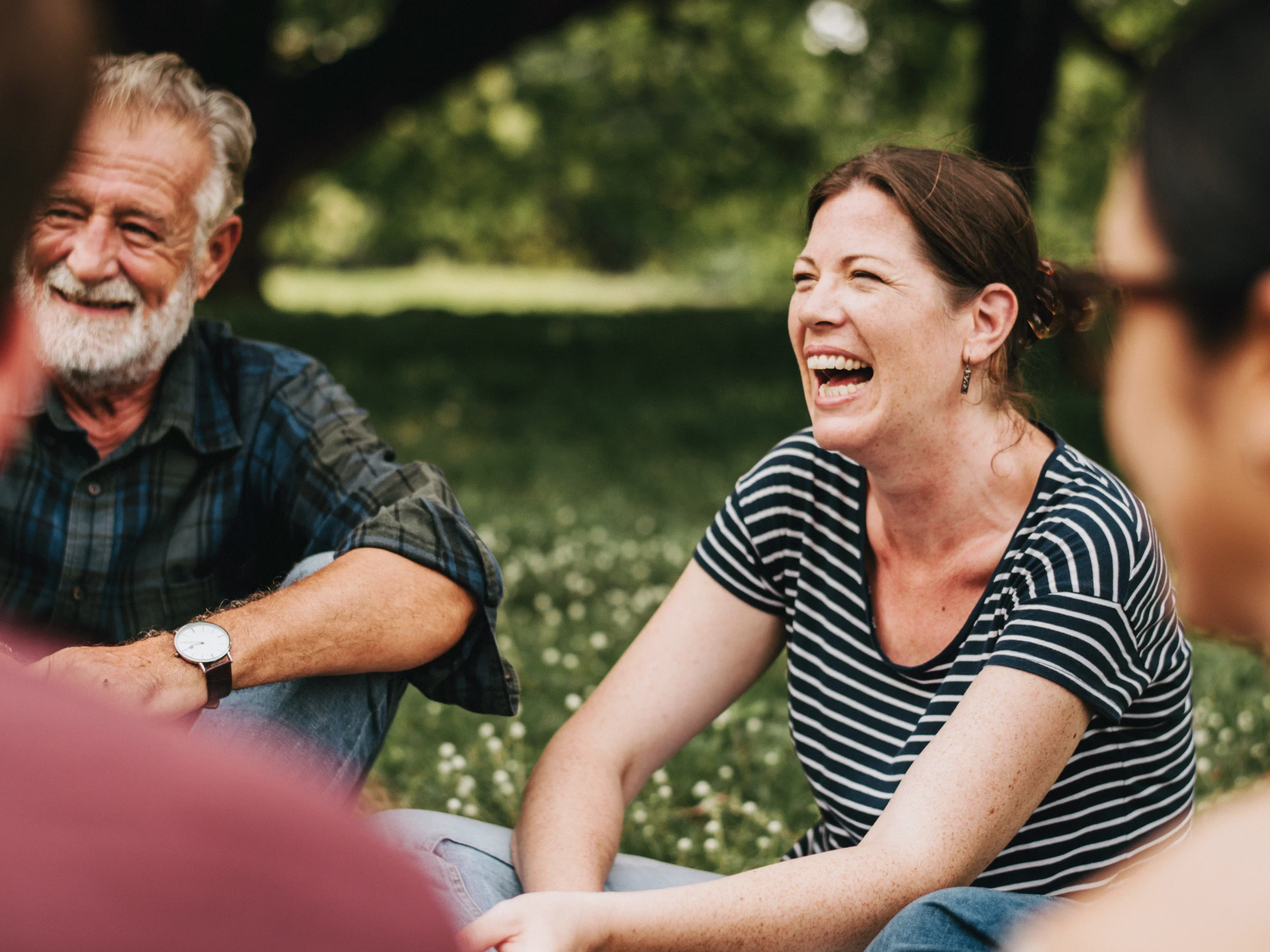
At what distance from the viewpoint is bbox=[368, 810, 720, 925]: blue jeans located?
235cm

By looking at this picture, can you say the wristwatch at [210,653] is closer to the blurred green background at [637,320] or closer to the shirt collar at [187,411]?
the shirt collar at [187,411]

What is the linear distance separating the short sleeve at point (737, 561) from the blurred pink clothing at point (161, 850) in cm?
182

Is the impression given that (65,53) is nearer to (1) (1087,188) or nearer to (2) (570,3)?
(2) (570,3)

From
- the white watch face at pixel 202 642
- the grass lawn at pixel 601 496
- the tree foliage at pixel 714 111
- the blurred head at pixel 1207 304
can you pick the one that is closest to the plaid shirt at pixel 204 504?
the white watch face at pixel 202 642

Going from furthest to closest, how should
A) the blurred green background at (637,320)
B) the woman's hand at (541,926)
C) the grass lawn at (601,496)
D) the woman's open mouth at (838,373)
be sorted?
the blurred green background at (637,320) → the grass lawn at (601,496) → the woman's open mouth at (838,373) → the woman's hand at (541,926)

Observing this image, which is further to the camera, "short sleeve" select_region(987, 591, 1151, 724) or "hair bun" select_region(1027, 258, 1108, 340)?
"hair bun" select_region(1027, 258, 1108, 340)

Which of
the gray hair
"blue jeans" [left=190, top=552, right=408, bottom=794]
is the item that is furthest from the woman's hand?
the gray hair

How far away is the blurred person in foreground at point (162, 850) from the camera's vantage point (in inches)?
28.5

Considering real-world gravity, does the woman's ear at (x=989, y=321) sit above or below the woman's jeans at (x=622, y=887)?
above

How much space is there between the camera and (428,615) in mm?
2537

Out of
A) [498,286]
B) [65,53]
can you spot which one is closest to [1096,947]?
[65,53]

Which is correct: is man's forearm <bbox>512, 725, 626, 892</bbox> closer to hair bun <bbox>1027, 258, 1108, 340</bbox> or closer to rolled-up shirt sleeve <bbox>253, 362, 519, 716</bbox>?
rolled-up shirt sleeve <bbox>253, 362, 519, 716</bbox>

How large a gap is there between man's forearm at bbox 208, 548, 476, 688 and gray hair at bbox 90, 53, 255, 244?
1.00 metres

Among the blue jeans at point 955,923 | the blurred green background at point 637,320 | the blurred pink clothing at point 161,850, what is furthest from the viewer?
the blurred green background at point 637,320
